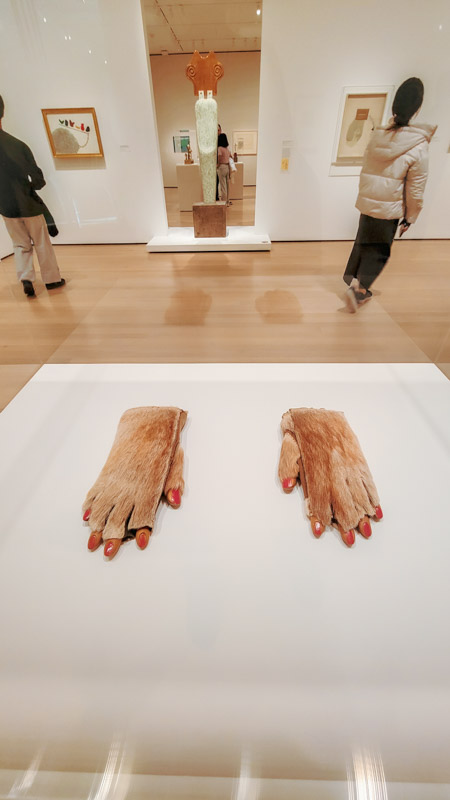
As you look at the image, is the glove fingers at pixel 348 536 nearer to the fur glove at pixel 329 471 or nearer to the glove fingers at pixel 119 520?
the fur glove at pixel 329 471

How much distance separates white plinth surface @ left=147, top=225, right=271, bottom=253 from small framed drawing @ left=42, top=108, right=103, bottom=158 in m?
0.69

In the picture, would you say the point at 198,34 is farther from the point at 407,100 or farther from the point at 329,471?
the point at 329,471

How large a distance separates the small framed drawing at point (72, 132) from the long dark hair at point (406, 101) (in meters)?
0.97

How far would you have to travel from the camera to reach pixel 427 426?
123 cm

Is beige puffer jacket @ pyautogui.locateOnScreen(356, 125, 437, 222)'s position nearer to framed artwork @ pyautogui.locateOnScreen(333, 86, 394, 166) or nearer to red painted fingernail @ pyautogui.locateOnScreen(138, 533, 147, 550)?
framed artwork @ pyautogui.locateOnScreen(333, 86, 394, 166)

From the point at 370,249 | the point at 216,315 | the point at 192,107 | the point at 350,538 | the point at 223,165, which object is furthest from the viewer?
the point at 192,107

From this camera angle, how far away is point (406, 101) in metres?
1.04

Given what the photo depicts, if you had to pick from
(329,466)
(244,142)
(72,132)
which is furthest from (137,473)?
(244,142)

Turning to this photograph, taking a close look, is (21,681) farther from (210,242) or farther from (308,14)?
(210,242)

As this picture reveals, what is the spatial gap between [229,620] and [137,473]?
43 centimetres

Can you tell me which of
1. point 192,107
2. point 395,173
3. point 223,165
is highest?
point 192,107

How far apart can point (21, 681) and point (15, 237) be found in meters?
1.37

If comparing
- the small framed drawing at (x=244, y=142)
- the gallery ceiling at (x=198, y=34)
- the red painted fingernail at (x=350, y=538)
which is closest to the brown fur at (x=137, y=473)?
the red painted fingernail at (x=350, y=538)

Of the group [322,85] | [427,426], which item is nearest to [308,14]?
[322,85]
